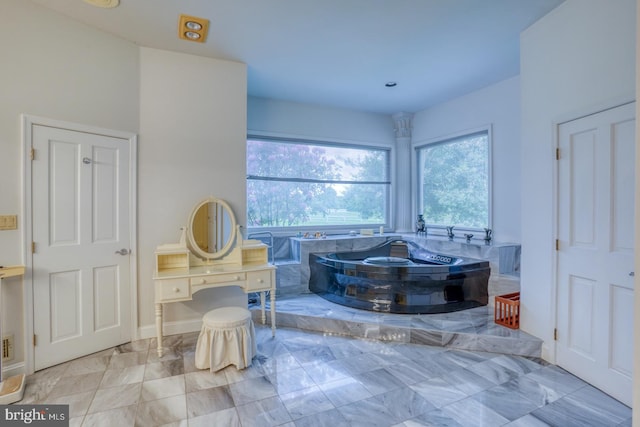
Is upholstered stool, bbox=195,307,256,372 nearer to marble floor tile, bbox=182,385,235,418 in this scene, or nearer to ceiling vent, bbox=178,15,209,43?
marble floor tile, bbox=182,385,235,418

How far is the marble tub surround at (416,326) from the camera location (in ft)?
8.84

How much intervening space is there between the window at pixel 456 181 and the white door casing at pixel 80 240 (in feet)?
13.0

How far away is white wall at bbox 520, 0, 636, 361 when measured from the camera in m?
2.03

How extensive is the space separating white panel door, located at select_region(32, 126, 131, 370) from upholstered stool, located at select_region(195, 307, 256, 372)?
103 cm

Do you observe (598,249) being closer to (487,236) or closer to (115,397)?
(487,236)

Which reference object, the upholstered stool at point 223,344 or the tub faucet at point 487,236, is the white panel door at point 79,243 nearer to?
the upholstered stool at point 223,344

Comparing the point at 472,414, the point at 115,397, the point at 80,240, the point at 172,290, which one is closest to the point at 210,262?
the point at 172,290

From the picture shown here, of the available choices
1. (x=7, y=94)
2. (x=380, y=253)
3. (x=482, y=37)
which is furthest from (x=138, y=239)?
(x=482, y=37)

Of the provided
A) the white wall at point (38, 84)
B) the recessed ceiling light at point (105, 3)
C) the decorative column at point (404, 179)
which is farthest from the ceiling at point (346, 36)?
the decorative column at point (404, 179)

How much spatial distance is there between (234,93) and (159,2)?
1065 millimetres

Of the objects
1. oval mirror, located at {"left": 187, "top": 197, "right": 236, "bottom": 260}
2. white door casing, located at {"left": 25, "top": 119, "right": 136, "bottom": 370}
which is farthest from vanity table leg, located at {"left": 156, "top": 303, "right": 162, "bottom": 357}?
oval mirror, located at {"left": 187, "top": 197, "right": 236, "bottom": 260}

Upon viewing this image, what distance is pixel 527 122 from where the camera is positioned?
272cm

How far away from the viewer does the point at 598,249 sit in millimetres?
2176

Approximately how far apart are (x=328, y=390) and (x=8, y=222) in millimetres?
2634
